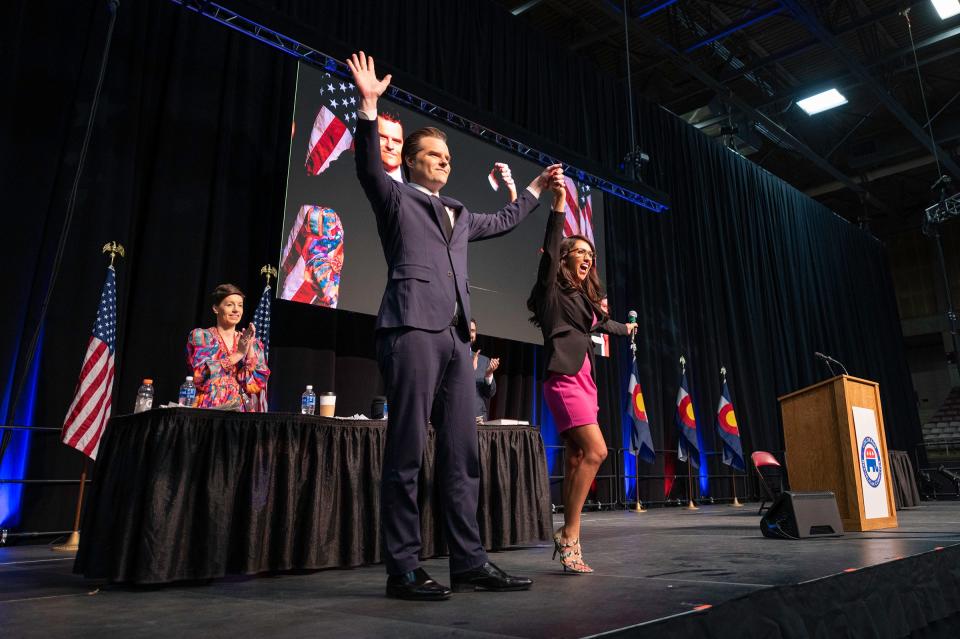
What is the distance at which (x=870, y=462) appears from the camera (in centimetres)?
365

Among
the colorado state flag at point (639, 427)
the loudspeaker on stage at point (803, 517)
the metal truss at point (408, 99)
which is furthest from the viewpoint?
the colorado state flag at point (639, 427)

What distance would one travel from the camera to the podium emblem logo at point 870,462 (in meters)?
3.57

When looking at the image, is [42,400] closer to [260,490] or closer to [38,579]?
[38,579]

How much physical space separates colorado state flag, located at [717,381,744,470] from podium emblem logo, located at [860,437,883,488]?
4.17 metres

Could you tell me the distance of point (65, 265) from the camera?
4215 mm

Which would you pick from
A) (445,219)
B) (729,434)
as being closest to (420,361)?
(445,219)

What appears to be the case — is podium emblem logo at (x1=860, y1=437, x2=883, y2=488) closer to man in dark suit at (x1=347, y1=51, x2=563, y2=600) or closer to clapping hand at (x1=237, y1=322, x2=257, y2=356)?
man in dark suit at (x1=347, y1=51, x2=563, y2=600)

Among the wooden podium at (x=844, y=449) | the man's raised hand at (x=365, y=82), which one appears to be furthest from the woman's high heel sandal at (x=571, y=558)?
the wooden podium at (x=844, y=449)

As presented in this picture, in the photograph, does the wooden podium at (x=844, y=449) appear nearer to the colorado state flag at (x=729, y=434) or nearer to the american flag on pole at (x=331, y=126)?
the american flag on pole at (x=331, y=126)

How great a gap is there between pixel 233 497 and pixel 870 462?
3.29 meters

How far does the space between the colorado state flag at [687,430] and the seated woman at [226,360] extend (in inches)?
220

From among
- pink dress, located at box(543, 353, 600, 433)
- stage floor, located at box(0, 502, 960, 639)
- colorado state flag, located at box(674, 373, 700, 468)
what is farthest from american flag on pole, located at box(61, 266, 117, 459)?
colorado state flag, located at box(674, 373, 700, 468)

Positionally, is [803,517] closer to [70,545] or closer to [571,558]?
[571,558]

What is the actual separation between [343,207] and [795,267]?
903 cm
